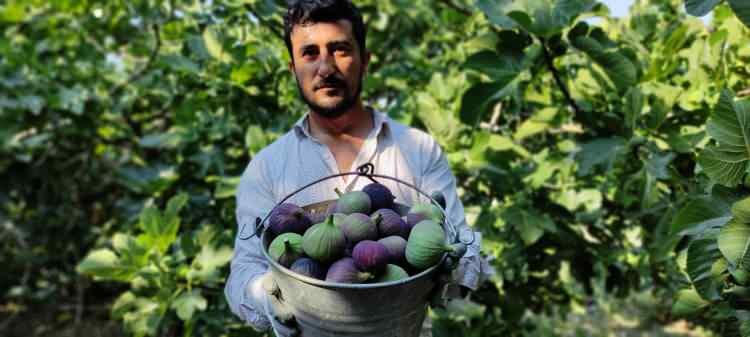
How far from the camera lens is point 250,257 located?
139 cm

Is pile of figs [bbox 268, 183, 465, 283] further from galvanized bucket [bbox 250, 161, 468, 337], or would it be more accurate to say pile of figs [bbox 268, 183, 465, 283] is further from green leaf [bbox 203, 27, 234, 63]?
green leaf [bbox 203, 27, 234, 63]

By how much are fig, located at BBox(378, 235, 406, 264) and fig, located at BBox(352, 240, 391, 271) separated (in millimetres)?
45

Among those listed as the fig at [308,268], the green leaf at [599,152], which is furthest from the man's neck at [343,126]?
the green leaf at [599,152]

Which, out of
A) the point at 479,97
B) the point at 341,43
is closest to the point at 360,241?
the point at 341,43

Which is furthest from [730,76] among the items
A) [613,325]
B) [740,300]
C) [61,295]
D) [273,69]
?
[61,295]

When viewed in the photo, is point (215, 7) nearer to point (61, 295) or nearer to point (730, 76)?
point (730, 76)

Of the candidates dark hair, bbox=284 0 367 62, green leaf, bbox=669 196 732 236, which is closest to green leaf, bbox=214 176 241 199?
dark hair, bbox=284 0 367 62

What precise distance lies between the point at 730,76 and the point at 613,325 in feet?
8.13

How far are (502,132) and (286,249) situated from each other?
146 centimetres

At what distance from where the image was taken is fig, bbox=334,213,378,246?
1.05 metres

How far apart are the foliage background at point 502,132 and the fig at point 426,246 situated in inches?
20.9

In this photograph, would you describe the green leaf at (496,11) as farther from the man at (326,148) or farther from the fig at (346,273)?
the fig at (346,273)

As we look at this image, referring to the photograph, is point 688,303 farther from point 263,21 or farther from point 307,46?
point 263,21

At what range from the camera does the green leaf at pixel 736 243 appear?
3.53 ft
